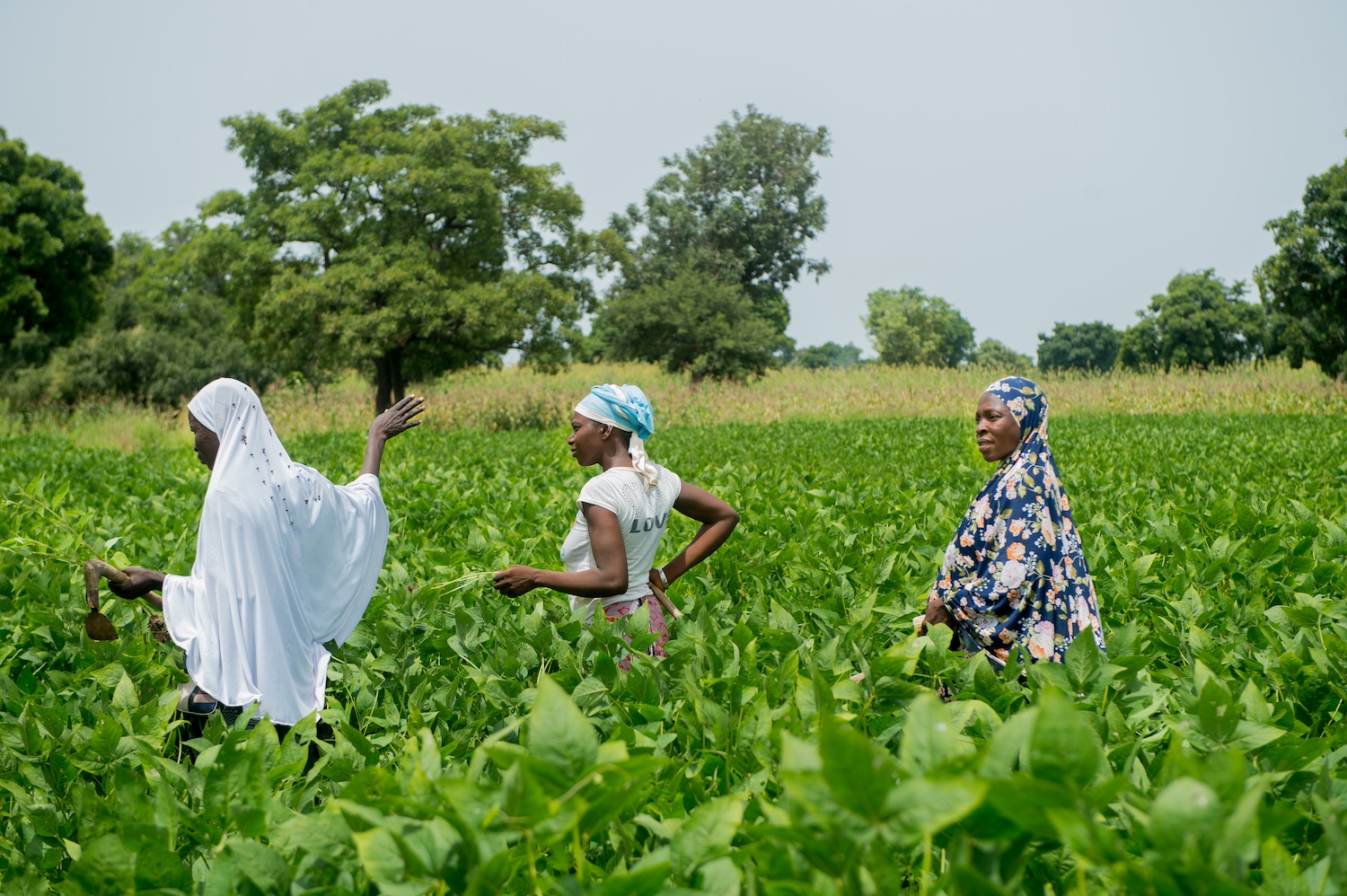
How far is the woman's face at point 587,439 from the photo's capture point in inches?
135

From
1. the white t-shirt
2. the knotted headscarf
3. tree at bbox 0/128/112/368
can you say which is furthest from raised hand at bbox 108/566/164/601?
tree at bbox 0/128/112/368

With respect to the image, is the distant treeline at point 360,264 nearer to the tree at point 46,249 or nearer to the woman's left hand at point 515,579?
the tree at point 46,249

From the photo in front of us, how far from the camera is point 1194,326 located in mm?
68812

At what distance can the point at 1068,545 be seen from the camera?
3426 millimetres

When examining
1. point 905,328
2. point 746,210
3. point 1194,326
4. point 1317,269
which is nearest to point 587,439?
point 1317,269

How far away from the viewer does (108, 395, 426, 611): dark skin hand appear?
10.0 ft

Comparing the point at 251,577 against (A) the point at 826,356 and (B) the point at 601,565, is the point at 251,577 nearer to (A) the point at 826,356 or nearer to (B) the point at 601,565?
(B) the point at 601,565

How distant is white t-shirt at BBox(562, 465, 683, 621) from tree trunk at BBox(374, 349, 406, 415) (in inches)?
1021

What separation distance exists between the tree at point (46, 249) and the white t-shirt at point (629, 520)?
33.1 meters

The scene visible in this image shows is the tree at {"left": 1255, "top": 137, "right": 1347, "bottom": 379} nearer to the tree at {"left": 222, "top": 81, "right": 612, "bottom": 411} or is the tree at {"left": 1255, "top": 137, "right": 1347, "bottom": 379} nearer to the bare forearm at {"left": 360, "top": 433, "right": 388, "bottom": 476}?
the tree at {"left": 222, "top": 81, "right": 612, "bottom": 411}

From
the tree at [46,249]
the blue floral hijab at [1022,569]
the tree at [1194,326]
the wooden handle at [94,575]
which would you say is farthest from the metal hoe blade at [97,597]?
the tree at [1194,326]

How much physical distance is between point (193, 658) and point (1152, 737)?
2678 millimetres

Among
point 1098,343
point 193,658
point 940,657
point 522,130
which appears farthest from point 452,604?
point 1098,343

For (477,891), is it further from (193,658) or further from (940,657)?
(193,658)
